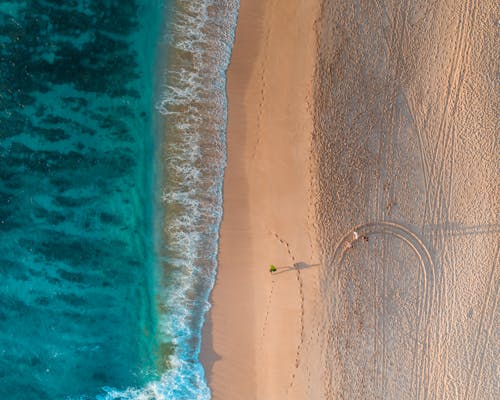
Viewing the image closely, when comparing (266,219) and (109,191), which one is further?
(109,191)

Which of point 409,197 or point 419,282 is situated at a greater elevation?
point 409,197

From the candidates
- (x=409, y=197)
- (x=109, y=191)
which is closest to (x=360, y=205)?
(x=409, y=197)

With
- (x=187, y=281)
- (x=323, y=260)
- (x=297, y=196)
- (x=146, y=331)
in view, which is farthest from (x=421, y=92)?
(x=146, y=331)

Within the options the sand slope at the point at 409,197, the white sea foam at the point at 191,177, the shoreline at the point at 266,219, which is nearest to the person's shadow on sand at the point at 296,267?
the shoreline at the point at 266,219

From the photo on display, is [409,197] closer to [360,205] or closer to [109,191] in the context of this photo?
[360,205]

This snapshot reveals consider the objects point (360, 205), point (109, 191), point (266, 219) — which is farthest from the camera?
point (109, 191)

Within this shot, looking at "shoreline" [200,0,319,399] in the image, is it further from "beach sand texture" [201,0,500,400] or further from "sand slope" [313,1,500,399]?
"sand slope" [313,1,500,399]

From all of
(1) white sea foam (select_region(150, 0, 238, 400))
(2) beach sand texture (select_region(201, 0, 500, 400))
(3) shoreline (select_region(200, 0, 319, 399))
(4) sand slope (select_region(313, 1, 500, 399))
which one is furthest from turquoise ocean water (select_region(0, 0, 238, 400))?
(4) sand slope (select_region(313, 1, 500, 399))
